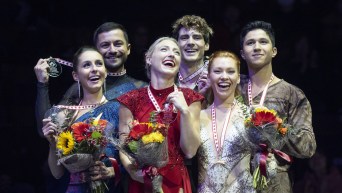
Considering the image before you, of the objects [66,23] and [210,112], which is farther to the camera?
[66,23]

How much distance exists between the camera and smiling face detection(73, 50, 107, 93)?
570 cm

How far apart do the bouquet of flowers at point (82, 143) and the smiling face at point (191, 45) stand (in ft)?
3.00

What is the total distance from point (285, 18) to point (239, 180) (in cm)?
307

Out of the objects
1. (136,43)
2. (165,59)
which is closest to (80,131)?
(165,59)

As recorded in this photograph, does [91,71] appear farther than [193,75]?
No

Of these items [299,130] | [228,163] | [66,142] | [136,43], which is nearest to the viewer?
[66,142]

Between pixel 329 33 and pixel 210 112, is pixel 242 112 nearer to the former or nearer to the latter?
pixel 210 112

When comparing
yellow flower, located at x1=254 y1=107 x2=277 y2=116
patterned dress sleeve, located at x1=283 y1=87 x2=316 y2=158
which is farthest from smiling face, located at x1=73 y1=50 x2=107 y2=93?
patterned dress sleeve, located at x1=283 y1=87 x2=316 y2=158

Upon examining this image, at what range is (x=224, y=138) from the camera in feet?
18.0

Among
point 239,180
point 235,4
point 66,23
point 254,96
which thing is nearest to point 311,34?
point 235,4

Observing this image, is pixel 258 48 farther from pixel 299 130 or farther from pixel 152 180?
pixel 152 180

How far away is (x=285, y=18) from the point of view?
8.23 m

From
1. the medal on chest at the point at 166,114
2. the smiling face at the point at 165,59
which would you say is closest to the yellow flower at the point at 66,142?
the medal on chest at the point at 166,114

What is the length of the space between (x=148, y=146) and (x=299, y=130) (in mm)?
1047
